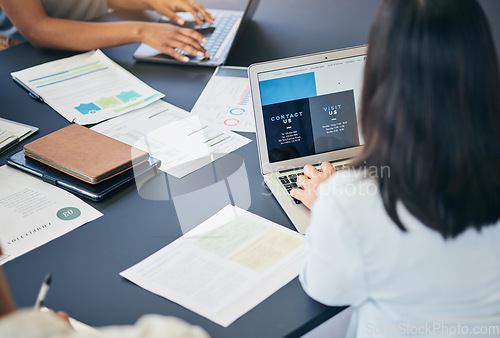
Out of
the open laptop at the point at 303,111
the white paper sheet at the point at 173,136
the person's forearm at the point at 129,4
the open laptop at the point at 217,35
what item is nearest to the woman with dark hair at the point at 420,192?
the open laptop at the point at 303,111

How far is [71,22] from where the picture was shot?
74.3 inches

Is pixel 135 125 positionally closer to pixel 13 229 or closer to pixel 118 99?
pixel 118 99

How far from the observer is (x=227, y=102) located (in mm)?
1574

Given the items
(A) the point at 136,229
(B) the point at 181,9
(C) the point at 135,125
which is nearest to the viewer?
(A) the point at 136,229

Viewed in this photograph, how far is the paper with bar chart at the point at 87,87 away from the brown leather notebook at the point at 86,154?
181mm

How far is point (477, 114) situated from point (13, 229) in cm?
90

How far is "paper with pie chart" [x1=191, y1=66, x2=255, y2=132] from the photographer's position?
4.90 ft

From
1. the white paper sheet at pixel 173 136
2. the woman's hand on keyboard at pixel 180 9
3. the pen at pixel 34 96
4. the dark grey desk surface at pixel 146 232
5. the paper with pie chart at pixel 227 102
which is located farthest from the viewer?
the woman's hand on keyboard at pixel 180 9

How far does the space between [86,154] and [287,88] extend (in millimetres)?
479

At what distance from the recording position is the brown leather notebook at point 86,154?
123 centimetres

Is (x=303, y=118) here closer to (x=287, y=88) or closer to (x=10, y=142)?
(x=287, y=88)

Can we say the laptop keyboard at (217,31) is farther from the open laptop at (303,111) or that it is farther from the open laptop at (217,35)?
the open laptop at (303,111)

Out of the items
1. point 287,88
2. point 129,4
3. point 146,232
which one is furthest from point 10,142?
point 129,4

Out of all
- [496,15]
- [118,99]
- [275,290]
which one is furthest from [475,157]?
[496,15]
